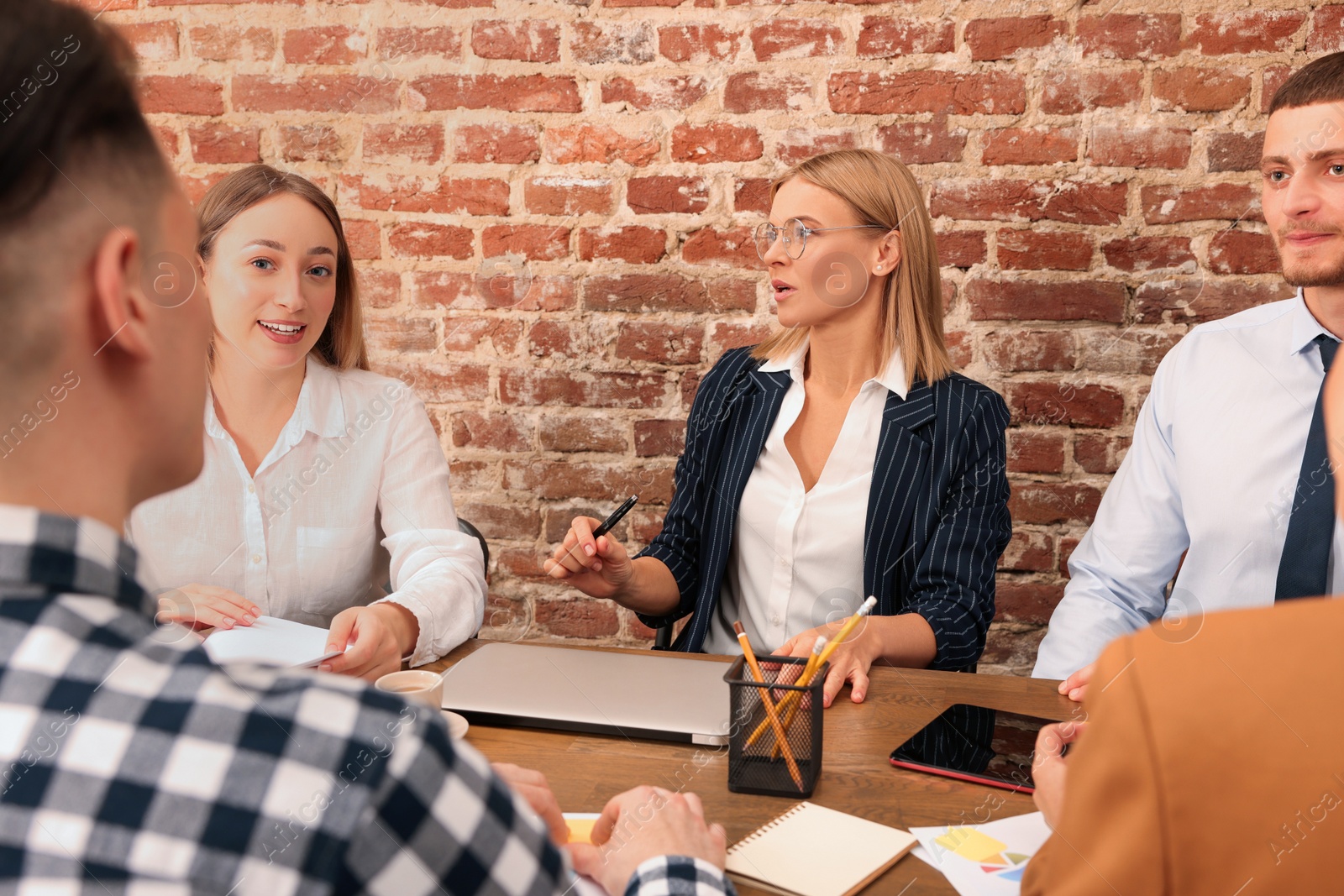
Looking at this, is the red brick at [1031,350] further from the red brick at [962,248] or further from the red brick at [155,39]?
the red brick at [155,39]

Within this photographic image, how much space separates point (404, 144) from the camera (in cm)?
215

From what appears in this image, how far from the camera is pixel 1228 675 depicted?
0.49m

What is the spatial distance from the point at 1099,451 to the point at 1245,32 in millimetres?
831

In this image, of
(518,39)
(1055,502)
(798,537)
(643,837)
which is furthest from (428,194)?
(643,837)

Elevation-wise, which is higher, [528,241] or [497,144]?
[497,144]

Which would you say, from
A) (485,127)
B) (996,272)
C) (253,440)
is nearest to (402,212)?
(485,127)

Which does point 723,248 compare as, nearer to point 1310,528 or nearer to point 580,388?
point 580,388

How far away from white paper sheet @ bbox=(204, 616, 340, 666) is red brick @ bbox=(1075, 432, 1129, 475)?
1474 millimetres

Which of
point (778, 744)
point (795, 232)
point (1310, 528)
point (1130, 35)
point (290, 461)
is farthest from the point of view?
point (1130, 35)

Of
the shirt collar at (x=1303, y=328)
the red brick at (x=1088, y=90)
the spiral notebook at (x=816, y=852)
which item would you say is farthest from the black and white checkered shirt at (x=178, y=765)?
the red brick at (x=1088, y=90)

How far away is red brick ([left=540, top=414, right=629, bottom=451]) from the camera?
216 cm

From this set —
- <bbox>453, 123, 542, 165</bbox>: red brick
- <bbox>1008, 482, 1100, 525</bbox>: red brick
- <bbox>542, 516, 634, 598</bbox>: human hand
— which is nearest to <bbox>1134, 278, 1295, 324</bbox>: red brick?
<bbox>1008, 482, 1100, 525</bbox>: red brick

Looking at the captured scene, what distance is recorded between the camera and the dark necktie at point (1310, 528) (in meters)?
1.37

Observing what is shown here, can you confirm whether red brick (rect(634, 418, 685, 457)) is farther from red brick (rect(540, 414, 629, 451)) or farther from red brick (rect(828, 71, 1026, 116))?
red brick (rect(828, 71, 1026, 116))
